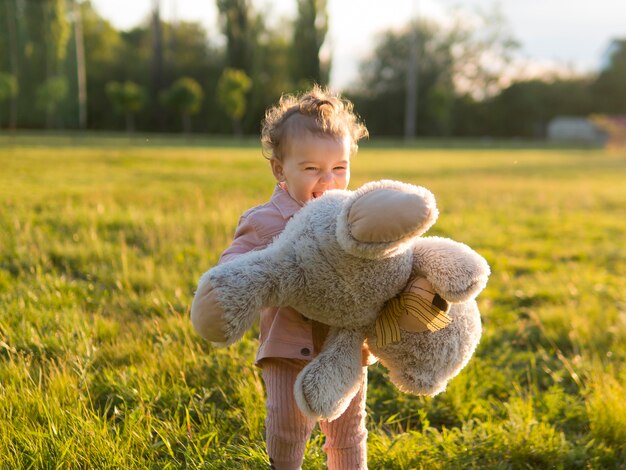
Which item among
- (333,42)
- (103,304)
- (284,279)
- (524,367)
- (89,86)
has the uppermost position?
(333,42)

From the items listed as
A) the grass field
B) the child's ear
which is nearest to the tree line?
the grass field

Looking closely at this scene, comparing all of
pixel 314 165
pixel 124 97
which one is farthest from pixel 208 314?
pixel 124 97

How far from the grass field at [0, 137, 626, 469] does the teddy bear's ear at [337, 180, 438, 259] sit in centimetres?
116

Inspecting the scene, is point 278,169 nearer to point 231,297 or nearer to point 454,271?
point 231,297

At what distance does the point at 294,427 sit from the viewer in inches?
80.9

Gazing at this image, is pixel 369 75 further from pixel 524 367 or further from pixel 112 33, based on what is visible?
pixel 524 367

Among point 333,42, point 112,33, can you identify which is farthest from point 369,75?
point 112,33

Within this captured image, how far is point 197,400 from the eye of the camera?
8.77 feet

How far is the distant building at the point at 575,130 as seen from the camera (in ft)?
160

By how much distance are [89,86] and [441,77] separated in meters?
Answer: 30.3

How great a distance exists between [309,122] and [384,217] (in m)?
0.63

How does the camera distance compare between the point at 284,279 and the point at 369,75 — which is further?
the point at 369,75

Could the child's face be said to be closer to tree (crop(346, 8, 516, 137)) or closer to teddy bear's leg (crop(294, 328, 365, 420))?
teddy bear's leg (crop(294, 328, 365, 420))

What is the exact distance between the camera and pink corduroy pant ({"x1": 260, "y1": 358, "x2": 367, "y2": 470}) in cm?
203
